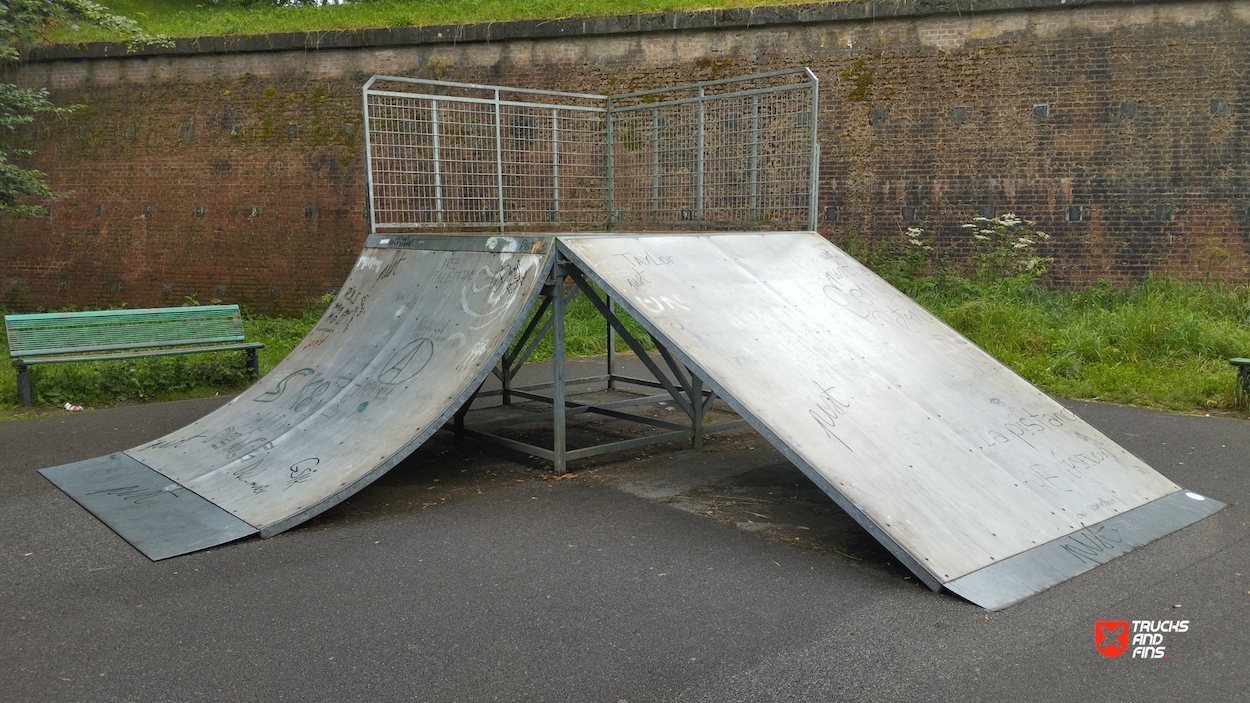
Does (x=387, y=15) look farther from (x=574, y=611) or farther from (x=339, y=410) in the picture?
(x=574, y=611)

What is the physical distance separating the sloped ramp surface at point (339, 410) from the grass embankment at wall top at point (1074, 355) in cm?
255

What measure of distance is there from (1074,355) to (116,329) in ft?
29.8

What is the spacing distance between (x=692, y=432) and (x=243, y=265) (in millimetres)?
11341

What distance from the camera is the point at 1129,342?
9539mm

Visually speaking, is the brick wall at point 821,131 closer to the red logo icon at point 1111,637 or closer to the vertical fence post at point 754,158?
the vertical fence post at point 754,158

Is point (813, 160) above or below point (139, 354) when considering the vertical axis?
above

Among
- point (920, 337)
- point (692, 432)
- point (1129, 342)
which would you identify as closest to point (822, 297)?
point (920, 337)

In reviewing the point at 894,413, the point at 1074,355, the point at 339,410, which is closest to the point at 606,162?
the point at 1074,355

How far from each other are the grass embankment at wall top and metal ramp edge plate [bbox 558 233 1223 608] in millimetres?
3016

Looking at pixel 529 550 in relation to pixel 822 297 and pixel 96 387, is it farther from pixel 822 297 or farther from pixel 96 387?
pixel 96 387

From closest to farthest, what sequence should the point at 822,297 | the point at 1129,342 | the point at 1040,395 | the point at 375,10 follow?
1. the point at 1040,395
2. the point at 822,297
3. the point at 1129,342
4. the point at 375,10

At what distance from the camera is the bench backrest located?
8.25 m

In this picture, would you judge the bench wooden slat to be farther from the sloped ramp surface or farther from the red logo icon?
the red logo icon

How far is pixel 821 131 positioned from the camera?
1378cm
